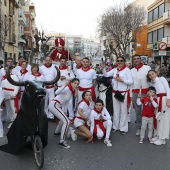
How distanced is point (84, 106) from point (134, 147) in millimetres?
1438

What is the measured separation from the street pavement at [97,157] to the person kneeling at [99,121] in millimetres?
235

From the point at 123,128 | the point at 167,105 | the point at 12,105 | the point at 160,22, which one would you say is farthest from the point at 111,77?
the point at 160,22

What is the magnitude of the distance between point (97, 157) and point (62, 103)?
1.59 m

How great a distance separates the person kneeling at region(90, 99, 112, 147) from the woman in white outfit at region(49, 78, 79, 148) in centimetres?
64

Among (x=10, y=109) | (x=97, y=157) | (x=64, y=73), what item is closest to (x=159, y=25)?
(x=64, y=73)

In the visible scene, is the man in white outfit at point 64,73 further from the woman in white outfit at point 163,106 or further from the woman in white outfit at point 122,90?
the woman in white outfit at point 163,106

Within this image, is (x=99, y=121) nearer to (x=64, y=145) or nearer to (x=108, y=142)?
(x=108, y=142)

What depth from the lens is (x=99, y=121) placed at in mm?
6594

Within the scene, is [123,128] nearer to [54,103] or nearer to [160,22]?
[54,103]

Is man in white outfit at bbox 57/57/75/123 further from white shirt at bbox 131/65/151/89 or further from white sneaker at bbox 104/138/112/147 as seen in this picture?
white sneaker at bbox 104/138/112/147

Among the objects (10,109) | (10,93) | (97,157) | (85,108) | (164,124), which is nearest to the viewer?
(97,157)

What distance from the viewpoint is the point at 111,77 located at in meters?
7.99

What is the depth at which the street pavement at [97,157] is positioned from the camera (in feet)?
16.5

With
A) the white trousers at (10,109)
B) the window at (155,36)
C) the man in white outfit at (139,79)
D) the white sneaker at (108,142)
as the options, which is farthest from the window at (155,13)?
the white sneaker at (108,142)
